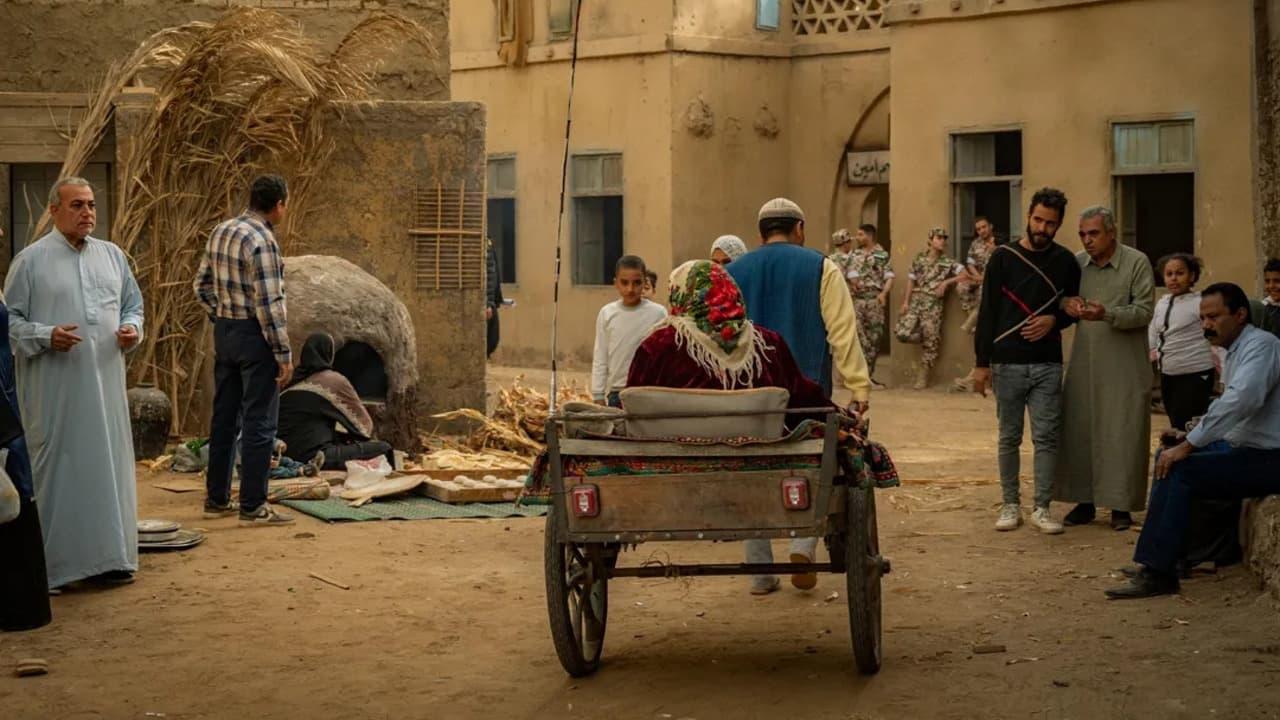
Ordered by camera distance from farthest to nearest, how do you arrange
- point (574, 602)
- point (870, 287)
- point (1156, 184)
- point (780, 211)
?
1. point (870, 287)
2. point (1156, 184)
3. point (780, 211)
4. point (574, 602)

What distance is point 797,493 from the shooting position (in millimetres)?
6320

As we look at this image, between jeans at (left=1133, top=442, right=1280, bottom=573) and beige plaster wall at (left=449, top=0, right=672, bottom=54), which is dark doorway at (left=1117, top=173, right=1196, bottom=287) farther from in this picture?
jeans at (left=1133, top=442, right=1280, bottom=573)

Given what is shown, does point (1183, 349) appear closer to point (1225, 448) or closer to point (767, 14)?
point (1225, 448)

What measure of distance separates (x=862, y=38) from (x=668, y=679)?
17.4 m

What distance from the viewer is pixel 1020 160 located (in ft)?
64.5

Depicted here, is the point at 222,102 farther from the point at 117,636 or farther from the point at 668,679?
the point at 668,679

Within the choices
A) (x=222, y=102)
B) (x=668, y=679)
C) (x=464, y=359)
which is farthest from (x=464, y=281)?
(x=668, y=679)

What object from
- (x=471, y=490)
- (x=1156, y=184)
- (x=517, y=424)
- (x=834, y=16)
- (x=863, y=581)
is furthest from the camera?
(x=834, y=16)

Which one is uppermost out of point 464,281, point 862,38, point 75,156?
point 862,38

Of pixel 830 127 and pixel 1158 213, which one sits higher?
pixel 830 127

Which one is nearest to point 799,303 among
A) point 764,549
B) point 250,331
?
point 764,549

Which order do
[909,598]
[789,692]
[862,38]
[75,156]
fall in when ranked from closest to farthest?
1. [789,692]
2. [909,598]
3. [75,156]
4. [862,38]

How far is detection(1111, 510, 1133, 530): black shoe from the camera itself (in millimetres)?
9984

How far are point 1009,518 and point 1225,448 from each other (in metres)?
2.41
